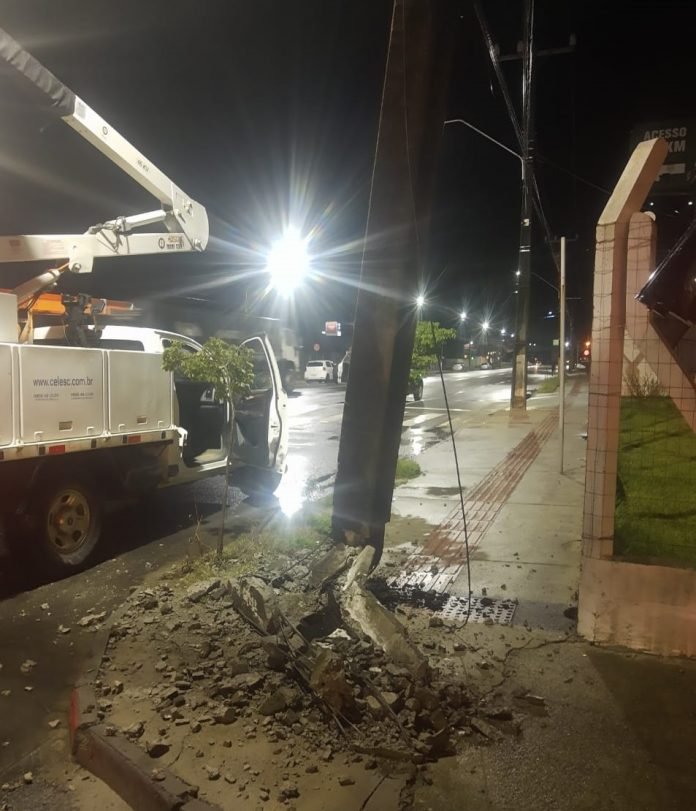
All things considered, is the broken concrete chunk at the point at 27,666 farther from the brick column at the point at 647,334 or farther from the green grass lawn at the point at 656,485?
the brick column at the point at 647,334

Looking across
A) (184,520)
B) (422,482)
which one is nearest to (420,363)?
(422,482)

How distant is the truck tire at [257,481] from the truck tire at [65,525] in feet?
9.01

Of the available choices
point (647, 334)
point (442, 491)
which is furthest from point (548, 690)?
point (442, 491)

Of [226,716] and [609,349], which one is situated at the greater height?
[609,349]

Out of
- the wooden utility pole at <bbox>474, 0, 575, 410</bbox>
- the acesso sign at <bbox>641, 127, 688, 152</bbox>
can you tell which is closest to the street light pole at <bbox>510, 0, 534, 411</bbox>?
the wooden utility pole at <bbox>474, 0, 575, 410</bbox>

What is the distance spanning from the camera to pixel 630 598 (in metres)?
4.41

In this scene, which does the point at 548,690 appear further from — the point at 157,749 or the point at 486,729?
the point at 157,749

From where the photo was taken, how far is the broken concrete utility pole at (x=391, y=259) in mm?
4695

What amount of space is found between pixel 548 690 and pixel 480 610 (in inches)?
53.4

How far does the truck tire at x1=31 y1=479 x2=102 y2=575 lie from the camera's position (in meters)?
6.31

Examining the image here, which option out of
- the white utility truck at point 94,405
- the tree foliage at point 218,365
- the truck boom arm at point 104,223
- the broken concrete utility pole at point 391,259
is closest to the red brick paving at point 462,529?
the broken concrete utility pole at point 391,259

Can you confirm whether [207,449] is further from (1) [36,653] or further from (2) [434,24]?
(2) [434,24]

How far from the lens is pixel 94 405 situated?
6.76 m

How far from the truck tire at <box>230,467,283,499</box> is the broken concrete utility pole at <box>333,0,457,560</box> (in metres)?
4.18
